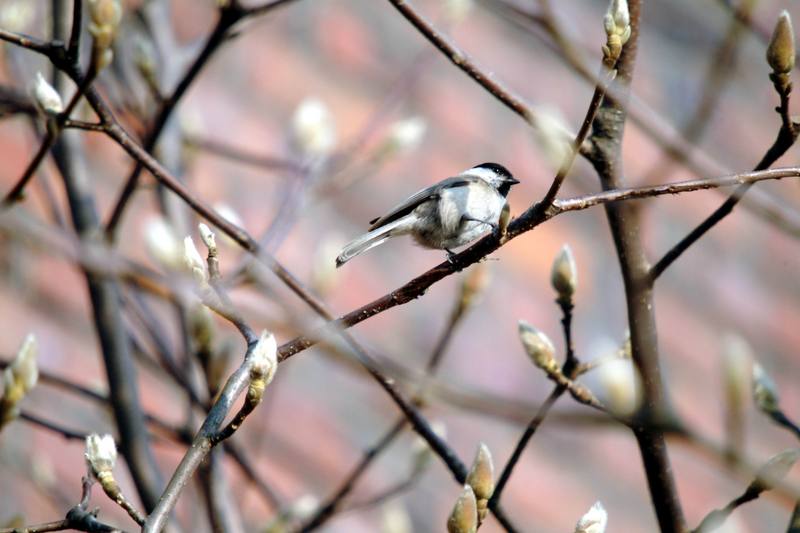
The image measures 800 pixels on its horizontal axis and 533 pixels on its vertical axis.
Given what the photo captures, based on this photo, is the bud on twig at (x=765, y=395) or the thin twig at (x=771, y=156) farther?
the bud on twig at (x=765, y=395)

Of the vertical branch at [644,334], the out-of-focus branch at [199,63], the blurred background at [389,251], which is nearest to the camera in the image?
the vertical branch at [644,334]

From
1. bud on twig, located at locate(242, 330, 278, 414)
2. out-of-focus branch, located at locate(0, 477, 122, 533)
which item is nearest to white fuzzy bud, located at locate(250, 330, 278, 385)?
bud on twig, located at locate(242, 330, 278, 414)

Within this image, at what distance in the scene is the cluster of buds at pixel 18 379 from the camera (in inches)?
27.0

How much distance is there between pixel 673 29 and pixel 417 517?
1.25 meters

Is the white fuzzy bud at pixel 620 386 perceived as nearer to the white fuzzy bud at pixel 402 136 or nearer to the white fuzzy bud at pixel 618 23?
the white fuzzy bud at pixel 618 23

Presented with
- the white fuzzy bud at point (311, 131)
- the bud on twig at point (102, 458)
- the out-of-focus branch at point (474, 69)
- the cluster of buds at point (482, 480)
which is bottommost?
the cluster of buds at point (482, 480)

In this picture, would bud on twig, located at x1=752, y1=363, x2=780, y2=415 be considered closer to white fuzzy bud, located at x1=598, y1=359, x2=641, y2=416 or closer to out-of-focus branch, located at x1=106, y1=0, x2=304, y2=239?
white fuzzy bud, located at x1=598, y1=359, x2=641, y2=416

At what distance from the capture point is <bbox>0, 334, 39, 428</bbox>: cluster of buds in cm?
69

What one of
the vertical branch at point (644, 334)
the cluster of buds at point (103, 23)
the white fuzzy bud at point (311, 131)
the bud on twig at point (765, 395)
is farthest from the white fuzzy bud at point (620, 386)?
the white fuzzy bud at point (311, 131)

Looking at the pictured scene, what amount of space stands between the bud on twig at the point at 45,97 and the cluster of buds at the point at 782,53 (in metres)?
0.46

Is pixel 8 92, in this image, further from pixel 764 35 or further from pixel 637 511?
pixel 637 511

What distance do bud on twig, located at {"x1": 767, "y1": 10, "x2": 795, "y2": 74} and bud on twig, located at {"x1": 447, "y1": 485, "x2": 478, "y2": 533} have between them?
1.04 ft

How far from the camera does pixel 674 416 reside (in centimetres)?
41

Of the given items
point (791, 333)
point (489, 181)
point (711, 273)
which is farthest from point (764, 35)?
point (791, 333)
